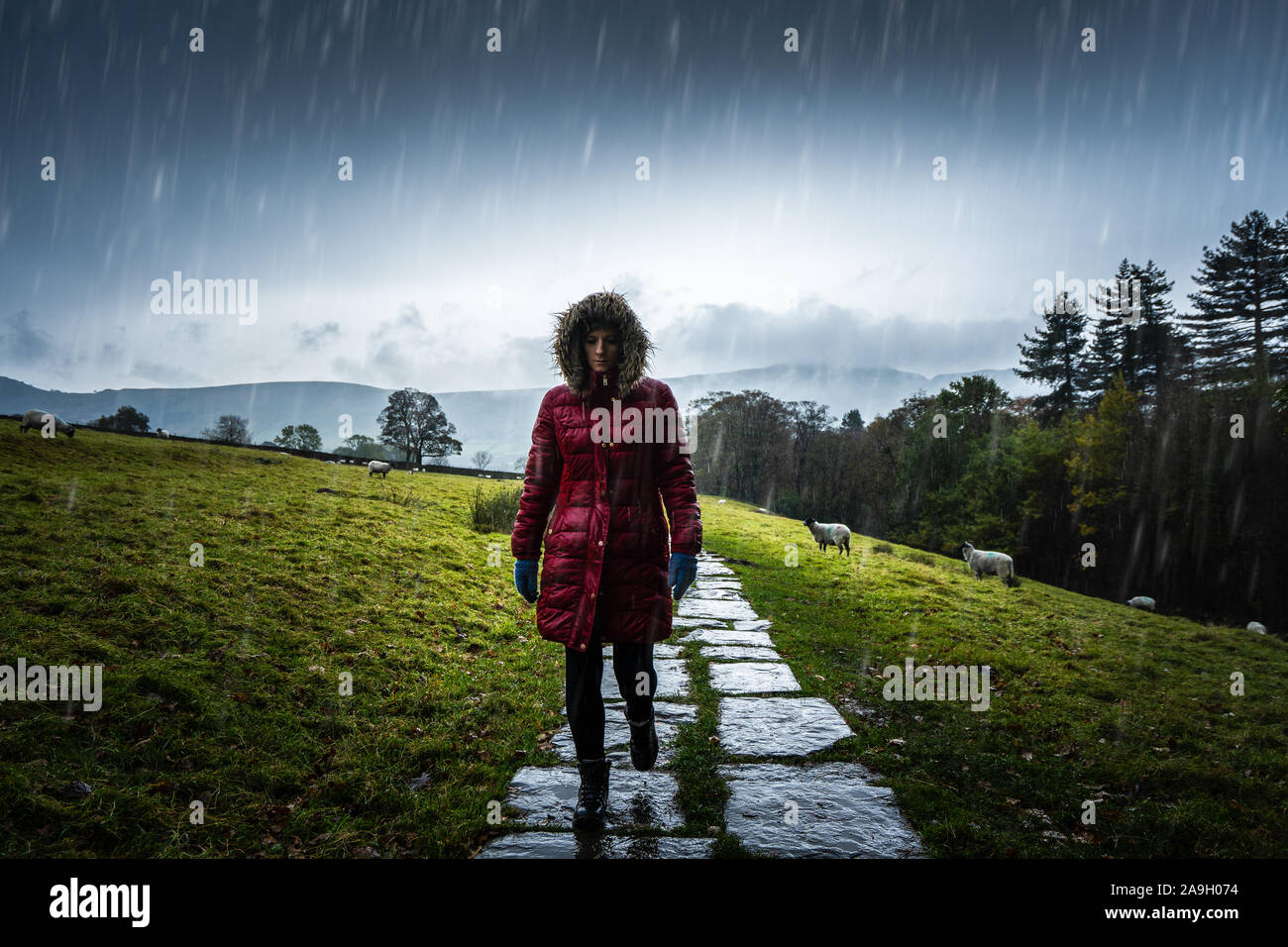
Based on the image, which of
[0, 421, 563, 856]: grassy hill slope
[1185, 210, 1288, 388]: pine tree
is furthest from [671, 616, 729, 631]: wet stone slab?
[1185, 210, 1288, 388]: pine tree

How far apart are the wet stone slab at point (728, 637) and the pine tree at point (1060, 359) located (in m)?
47.3

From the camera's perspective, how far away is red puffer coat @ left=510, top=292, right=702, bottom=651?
2945 mm

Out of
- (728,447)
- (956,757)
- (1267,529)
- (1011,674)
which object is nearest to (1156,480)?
(1267,529)

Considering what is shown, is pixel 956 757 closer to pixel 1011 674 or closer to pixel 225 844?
pixel 1011 674

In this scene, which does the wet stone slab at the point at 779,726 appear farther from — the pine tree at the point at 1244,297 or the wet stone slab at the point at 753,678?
the pine tree at the point at 1244,297

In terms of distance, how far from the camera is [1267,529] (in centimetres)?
2173

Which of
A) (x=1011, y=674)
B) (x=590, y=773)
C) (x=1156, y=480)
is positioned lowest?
(x=1011, y=674)

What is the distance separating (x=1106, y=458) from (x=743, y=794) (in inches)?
1307

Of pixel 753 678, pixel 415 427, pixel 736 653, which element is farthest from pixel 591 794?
pixel 415 427

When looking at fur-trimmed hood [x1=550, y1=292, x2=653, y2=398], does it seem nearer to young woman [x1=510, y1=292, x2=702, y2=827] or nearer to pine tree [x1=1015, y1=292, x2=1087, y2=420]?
young woman [x1=510, y1=292, x2=702, y2=827]

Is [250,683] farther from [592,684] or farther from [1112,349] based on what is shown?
[1112,349]

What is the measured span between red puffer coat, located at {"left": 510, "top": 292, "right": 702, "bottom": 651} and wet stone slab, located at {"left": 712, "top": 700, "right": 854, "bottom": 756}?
62.2 inches
